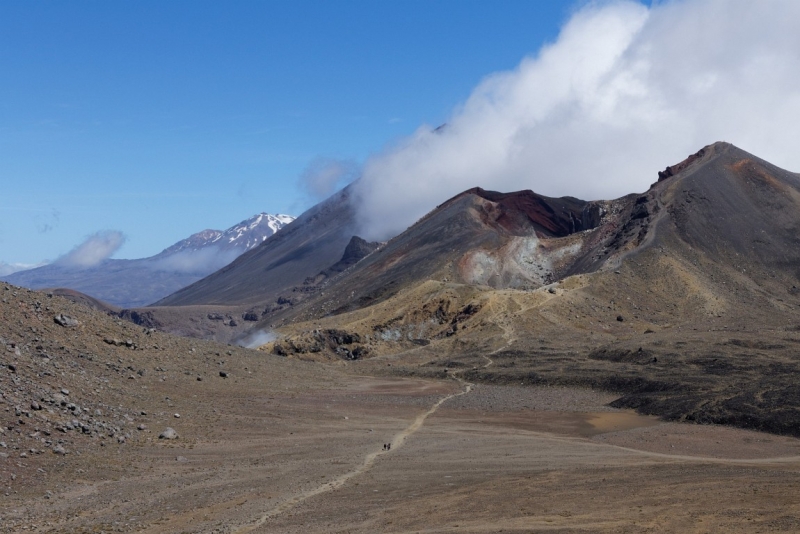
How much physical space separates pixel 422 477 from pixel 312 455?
6.72 metres

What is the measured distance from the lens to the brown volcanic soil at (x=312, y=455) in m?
22.4

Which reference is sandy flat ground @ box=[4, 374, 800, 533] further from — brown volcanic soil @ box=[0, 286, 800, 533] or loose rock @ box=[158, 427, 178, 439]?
loose rock @ box=[158, 427, 178, 439]

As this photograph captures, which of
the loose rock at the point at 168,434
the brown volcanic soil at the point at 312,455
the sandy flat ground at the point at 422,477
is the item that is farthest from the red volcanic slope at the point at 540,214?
the loose rock at the point at 168,434

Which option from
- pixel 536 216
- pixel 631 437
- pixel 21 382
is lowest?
pixel 631 437

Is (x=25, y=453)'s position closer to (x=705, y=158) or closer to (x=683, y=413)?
(x=683, y=413)

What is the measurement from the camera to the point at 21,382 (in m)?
32.8

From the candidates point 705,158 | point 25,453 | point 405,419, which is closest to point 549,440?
point 405,419

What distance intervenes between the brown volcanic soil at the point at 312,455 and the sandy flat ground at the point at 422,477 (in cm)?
10

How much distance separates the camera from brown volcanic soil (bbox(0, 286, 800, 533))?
73.5 ft

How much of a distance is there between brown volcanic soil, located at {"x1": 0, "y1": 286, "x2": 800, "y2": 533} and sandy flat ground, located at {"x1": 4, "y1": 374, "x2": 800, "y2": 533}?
0.31ft

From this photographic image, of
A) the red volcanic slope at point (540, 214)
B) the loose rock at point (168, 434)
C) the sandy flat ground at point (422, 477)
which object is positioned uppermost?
the red volcanic slope at point (540, 214)

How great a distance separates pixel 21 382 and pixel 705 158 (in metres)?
109

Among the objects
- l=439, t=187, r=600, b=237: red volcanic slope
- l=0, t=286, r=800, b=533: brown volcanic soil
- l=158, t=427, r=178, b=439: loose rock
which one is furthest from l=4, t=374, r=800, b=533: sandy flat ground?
l=439, t=187, r=600, b=237: red volcanic slope

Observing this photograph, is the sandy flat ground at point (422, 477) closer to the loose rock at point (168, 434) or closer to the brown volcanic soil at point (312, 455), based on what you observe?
the brown volcanic soil at point (312, 455)
